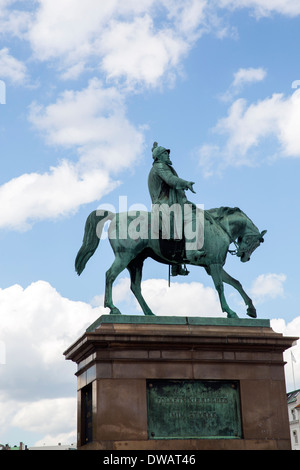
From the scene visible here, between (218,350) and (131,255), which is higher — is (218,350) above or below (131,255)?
below

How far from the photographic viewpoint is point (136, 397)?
14320 millimetres

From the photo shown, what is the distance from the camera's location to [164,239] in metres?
16.6

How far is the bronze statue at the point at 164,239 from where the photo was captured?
16219mm

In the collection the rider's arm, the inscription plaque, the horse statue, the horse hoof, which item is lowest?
the inscription plaque

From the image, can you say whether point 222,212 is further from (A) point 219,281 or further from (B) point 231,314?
(B) point 231,314

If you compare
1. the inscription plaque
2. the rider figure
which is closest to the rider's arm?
the rider figure

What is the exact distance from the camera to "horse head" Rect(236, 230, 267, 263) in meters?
17.7

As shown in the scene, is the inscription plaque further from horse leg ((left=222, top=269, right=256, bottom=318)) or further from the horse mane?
the horse mane

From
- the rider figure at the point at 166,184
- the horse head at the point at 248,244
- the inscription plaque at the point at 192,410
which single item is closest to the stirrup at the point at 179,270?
the rider figure at the point at 166,184

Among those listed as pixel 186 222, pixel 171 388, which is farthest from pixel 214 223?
pixel 171 388
